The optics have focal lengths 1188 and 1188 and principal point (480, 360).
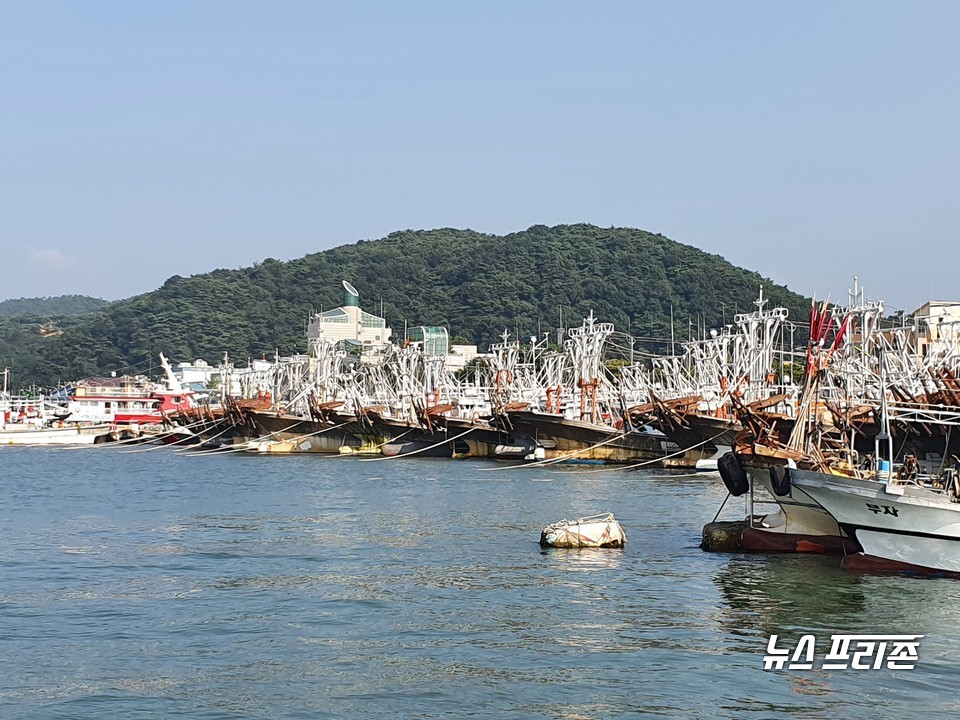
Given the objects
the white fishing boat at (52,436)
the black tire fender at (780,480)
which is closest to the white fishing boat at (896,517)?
the black tire fender at (780,480)

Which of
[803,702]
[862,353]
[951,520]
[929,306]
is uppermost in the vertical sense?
[929,306]

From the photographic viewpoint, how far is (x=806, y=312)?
188m

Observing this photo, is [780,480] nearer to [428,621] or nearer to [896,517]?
[896,517]

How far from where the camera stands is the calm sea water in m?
19.8

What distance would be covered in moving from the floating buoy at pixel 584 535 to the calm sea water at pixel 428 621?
2.22 ft

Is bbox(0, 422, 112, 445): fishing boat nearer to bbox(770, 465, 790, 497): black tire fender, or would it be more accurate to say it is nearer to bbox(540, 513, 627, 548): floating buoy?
bbox(540, 513, 627, 548): floating buoy

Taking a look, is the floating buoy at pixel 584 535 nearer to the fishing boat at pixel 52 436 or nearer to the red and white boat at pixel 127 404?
the fishing boat at pixel 52 436

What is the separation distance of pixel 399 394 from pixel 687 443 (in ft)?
128

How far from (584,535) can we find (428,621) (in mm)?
10530

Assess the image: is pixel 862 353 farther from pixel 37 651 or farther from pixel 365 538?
pixel 37 651

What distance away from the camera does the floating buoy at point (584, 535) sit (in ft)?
116

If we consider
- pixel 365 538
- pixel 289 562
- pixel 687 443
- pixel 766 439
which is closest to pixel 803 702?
pixel 766 439

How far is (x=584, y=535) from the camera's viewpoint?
35.5m

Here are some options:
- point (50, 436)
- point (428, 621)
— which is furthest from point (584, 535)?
point (50, 436)
